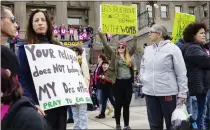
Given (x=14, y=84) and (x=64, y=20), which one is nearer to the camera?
(x=14, y=84)

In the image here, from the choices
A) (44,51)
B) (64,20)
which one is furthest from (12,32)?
(64,20)

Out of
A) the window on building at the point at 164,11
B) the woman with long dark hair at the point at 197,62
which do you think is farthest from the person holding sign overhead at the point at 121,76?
the window on building at the point at 164,11

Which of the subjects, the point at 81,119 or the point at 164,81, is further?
the point at 81,119

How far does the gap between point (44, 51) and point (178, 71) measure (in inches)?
72.6

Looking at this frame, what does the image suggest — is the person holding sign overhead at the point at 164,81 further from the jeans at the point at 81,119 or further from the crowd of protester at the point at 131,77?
the jeans at the point at 81,119

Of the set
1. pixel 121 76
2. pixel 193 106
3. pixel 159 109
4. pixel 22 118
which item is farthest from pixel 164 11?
pixel 22 118

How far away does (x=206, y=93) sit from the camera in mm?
5133

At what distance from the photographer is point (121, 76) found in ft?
21.8

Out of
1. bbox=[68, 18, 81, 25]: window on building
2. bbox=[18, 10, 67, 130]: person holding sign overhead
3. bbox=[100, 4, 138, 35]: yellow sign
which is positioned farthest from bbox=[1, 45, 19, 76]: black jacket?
bbox=[68, 18, 81, 25]: window on building

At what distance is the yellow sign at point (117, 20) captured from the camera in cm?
840

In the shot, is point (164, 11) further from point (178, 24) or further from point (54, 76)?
point (54, 76)

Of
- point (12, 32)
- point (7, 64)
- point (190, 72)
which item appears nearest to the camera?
point (7, 64)

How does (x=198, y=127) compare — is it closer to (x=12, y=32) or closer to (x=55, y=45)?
(x=55, y=45)

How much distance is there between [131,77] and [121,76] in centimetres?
21
